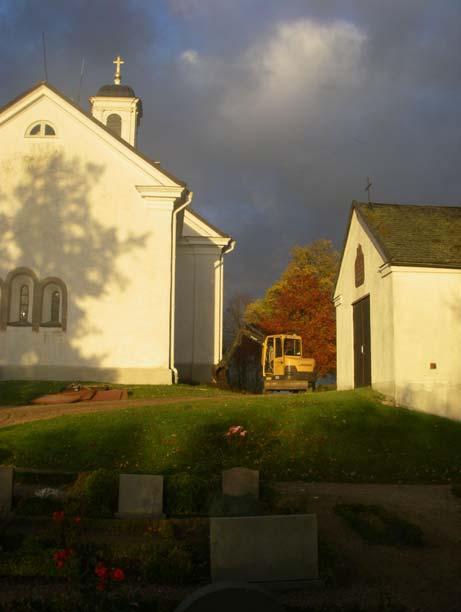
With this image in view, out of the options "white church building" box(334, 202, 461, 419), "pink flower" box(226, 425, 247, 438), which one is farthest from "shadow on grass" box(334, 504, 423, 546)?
"white church building" box(334, 202, 461, 419)

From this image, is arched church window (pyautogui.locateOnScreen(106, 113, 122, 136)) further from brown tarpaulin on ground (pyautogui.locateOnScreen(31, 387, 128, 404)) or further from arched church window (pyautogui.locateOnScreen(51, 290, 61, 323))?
brown tarpaulin on ground (pyautogui.locateOnScreen(31, 387, 128, 404))

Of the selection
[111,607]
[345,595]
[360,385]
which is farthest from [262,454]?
[360,385]

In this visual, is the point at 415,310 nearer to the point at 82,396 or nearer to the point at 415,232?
the point at 415,232

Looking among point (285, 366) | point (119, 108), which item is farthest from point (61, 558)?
point (119, 108)

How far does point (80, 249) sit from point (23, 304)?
287 cm

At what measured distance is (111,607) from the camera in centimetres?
518

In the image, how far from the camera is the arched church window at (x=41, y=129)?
78.8 ft

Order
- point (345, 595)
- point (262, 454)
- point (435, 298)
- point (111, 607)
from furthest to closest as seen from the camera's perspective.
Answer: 1. point (435, 298)
2. point (262, 454)
3. point (345, 595)
4. point (111, 607)

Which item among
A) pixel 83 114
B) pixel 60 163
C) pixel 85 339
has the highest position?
pixel 83 114

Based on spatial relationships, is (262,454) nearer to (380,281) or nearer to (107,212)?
(380,281)

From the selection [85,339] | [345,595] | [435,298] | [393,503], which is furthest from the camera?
[85,339]

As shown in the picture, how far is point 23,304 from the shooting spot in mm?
23719

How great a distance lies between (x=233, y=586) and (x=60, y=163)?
71.3 feet

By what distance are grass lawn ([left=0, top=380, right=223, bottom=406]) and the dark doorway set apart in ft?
15.6
